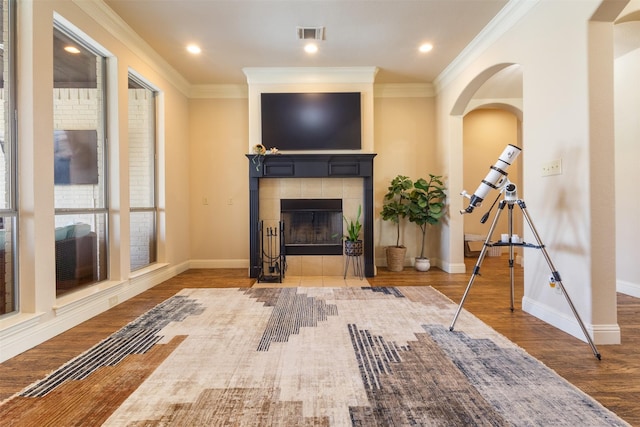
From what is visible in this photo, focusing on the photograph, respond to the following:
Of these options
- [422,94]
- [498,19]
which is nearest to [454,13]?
[498,19]

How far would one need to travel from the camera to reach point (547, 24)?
2.50 m

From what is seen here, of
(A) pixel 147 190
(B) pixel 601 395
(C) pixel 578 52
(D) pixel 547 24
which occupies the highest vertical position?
(D) pixel 547 24

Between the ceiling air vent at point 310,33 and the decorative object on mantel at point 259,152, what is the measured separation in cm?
139

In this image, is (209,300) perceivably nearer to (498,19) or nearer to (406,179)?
(406,179)

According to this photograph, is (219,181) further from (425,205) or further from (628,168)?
(628,168)

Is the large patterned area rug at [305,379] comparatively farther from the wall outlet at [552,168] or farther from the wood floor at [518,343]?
the wall outlet at [552,168]

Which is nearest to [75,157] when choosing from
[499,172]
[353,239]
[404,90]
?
[353,239]

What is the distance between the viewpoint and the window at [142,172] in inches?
147

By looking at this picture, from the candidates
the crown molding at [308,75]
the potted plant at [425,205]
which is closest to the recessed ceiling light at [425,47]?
the crown molding at [308,75]

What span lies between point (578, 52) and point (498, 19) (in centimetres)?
120

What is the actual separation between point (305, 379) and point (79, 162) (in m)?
2.68

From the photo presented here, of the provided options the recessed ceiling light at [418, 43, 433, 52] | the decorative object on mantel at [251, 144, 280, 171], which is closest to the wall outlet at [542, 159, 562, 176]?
the recessed ceiling light at [418, 43, 433, 52]

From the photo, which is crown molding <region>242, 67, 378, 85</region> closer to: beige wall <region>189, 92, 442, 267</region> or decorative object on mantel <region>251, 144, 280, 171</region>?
beige wall <region>189, 92, 442, 267</region>

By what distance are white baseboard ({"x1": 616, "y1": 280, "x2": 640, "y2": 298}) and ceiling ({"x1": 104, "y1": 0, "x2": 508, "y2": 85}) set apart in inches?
119
